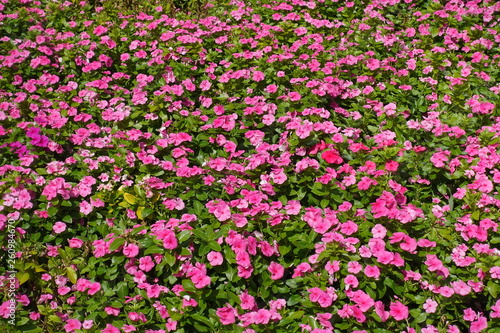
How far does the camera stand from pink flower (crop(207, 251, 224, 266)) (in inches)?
105

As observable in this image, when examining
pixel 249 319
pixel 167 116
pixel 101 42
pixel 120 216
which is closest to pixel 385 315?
pixel 249 319

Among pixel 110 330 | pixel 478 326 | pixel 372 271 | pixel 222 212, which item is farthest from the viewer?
pixel 222 212

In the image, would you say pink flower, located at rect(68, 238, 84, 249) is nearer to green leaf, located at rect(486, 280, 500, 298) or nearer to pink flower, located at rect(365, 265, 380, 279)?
pink flower, located at rect(365, 265, 380, 279)

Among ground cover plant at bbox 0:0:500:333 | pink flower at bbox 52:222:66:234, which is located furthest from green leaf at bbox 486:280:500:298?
pink flower at bbox 52:222:66:234

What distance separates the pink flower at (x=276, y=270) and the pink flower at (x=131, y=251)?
76cm

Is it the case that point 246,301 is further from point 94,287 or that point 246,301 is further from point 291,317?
point 94,287

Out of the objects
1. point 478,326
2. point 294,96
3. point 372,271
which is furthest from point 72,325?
point 294,96

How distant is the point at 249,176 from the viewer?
11.0ft

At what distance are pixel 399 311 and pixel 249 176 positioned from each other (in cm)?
134

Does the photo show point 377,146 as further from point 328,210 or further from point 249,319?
point 249,319

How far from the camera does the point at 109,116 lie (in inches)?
149

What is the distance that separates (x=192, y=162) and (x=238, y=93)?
897mm

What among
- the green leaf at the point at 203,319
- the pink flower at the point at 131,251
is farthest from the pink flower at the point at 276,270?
the pink flower at the point at 131,251

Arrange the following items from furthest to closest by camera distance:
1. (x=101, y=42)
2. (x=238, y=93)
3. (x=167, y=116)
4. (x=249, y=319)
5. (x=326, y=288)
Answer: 1. (x=101, y=42)
2. (x=238, y=93)
3. (x=167, y=116)
4. (x=326, y=288)
5. (x=249, y=319)
